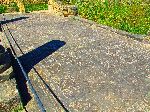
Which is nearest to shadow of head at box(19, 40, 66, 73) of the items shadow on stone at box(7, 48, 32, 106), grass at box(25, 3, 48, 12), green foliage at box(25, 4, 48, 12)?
shadow on stone at box(7, 48, 32, 106)

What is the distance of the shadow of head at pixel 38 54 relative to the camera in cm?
800

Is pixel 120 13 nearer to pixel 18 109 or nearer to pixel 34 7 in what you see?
pixel 34 7

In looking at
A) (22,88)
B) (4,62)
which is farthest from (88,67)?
(4,62)

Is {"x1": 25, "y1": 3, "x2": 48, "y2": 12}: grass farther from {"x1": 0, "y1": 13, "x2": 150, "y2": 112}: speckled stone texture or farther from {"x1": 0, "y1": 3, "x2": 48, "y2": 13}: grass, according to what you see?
{"x1": 0, "y1": 13, "x2": 150, "y2": 112}: speckled stone texture

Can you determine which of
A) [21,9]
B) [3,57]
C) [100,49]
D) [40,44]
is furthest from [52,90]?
[21,9]

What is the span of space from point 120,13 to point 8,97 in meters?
13.1

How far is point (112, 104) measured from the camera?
19.9 feet

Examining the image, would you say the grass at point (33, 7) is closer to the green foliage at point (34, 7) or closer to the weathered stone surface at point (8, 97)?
the green foliage at point (34, 7)

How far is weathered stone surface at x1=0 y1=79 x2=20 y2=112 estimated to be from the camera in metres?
5.76

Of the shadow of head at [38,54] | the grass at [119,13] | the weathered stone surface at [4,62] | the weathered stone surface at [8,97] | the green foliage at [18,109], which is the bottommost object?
the grass at [119,13]

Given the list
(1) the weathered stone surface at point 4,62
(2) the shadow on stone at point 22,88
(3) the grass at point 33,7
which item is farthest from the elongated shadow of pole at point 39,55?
(3) the grass at point 33,7

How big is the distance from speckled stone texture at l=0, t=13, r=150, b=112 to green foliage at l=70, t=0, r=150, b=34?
426 cm

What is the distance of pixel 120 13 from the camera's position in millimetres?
18016

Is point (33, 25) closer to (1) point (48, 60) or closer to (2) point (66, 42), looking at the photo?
(2) point (66, 42)
